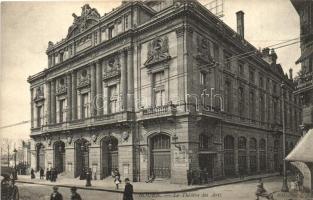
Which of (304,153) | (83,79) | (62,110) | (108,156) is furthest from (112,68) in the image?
(304,153)

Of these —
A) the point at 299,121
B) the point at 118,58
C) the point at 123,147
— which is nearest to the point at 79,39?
the point at 118,58

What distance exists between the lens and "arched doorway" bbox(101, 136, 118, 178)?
28.6 m

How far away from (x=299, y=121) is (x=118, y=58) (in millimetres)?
21435

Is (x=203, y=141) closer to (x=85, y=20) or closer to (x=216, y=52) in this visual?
(x=216, y=52)

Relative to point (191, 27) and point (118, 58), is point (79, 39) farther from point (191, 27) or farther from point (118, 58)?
point (191, 27)

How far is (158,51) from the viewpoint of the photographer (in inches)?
990

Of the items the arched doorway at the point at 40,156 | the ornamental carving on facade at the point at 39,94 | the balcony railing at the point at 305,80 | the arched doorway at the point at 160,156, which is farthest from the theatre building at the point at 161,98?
the ornamental carving on facade at the point at 39,94

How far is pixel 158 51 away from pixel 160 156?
7415 mm

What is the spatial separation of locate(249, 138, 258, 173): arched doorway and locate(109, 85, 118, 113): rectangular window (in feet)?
41.4

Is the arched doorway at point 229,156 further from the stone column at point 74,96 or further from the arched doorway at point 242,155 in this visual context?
the stone column at point 74,96

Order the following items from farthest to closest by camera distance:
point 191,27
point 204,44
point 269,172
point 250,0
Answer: point 269,172 → point 204,44 → point 191,27 → point 250,0

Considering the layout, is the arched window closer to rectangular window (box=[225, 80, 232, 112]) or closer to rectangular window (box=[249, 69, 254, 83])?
rectangular window (box=[225, 80, 232, 112])

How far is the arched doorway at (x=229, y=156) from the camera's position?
1088 inches

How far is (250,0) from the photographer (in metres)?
15.1
